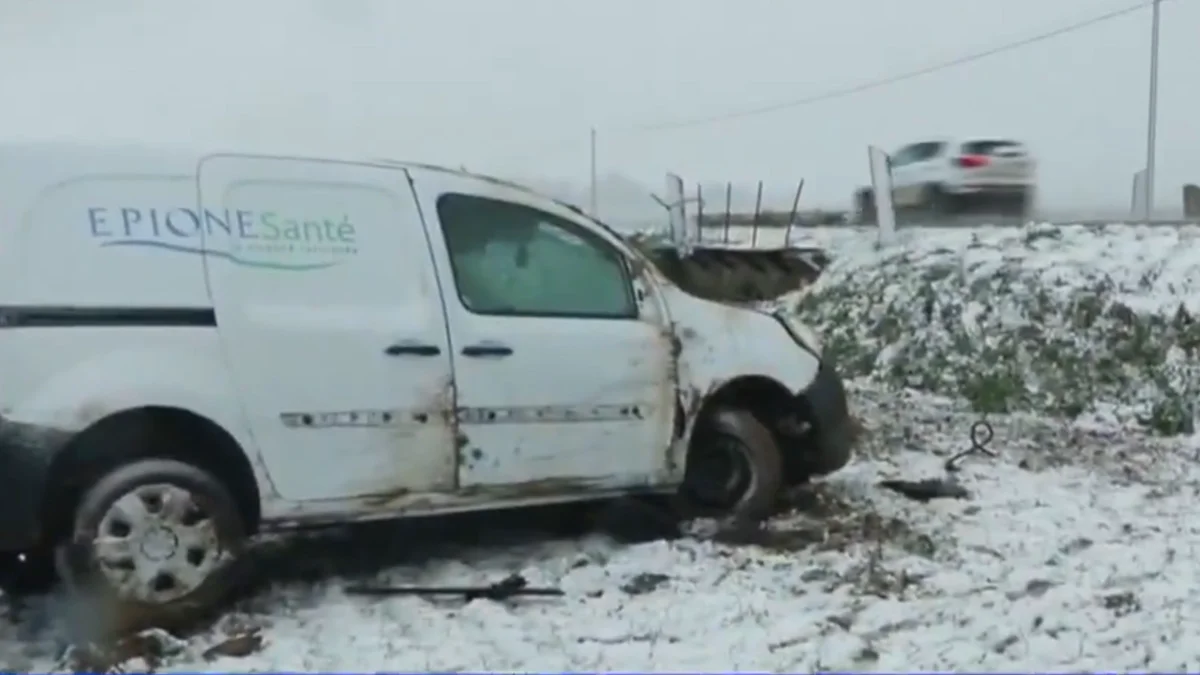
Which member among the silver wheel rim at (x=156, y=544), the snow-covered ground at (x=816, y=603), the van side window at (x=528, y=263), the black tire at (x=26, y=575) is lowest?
the snow-covered ground at (x=816, y=603)

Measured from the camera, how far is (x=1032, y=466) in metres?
8.34

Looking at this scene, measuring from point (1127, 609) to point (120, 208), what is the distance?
413cm

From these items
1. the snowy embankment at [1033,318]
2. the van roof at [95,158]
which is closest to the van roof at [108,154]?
the van roof at [95,158]

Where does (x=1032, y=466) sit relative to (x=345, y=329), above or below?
below

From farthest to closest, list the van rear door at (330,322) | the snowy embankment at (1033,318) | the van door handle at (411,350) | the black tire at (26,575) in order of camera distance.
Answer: the snowy embankment at (1033,318) < the van door handle at (411,350) < the black tire at (26,575) < the van rear door at (330,322)

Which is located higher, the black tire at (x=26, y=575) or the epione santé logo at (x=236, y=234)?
the epione santé logo at (x=236, y=234)

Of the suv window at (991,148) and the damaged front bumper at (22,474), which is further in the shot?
the suv window at (991,148)

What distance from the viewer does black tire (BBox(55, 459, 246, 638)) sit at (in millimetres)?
4949

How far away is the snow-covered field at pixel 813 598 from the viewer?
195 inches

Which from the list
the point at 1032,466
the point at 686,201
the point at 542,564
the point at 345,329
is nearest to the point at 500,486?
the point at 542,564

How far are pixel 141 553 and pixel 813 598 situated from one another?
259 centimetres

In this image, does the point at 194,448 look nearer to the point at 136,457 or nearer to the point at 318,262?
the point at 136,457

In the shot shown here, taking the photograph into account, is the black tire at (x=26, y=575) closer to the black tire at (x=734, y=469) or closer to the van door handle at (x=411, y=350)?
the van door handle at (x=411, y=350)

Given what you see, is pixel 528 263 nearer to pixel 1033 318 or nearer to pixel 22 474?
pixel 22 474
